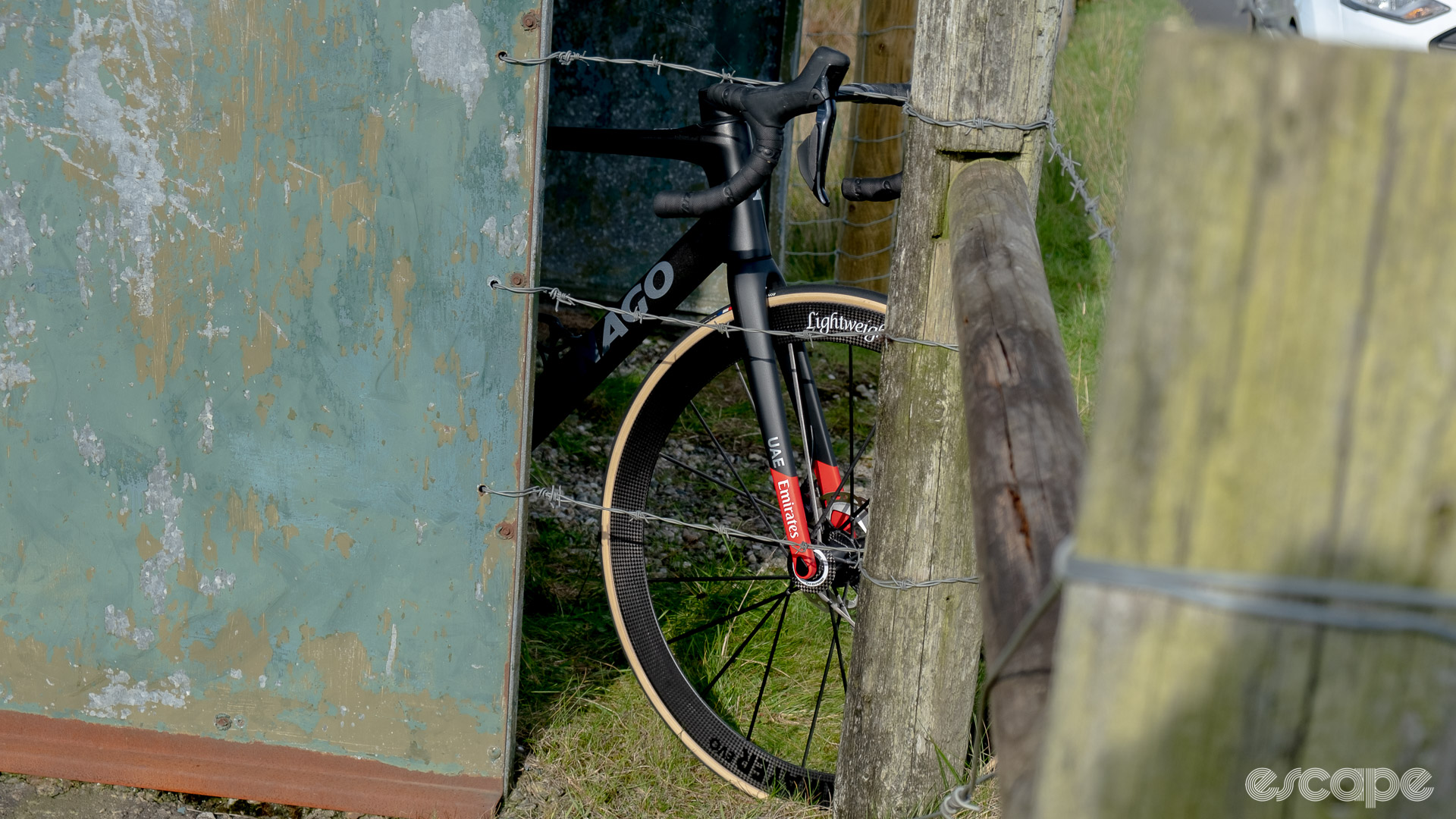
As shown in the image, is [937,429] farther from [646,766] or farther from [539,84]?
[646,766]

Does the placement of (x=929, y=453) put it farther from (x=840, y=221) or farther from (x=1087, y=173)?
(x=1087, y=173)

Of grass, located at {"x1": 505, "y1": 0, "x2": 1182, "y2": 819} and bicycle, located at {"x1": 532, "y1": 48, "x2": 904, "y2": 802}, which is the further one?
grass, located at {"x1": 505, "y1": 0, "x2": 1182, "y2": 819}

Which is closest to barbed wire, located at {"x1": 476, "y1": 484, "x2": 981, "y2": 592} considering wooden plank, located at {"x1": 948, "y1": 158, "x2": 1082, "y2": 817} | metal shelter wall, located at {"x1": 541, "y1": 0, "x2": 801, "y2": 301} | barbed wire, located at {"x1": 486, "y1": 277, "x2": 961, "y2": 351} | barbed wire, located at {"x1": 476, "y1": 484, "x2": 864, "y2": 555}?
barbed wire, located at {"x1": 476, "y1": 484, "x2": 864, "y2": 555}

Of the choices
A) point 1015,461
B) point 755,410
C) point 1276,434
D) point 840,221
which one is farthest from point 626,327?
point 840,221

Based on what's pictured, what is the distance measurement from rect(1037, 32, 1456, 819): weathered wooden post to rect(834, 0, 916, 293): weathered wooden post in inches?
166

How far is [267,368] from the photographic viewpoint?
203 centimetres

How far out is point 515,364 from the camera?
1979 millimetres

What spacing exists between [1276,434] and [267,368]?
1902 mm

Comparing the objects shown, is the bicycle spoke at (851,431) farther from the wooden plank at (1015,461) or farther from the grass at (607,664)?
the wooden plank at (1015,461)

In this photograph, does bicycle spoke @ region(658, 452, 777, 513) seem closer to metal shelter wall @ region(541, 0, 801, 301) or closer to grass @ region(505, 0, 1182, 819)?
grass @ region(505, 0, 1182, 819)

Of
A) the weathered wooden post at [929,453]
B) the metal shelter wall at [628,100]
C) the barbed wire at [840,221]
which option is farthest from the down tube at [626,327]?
the metal shelter wall at [628,100]

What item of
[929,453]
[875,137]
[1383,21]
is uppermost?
[1383,21]

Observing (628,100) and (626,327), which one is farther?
(628,100)

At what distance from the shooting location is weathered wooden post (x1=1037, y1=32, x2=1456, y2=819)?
475 millimetres
